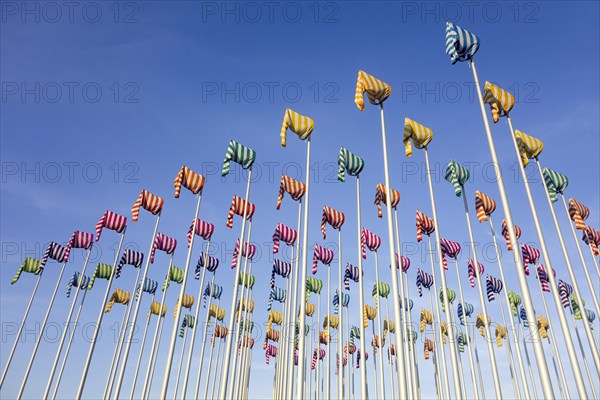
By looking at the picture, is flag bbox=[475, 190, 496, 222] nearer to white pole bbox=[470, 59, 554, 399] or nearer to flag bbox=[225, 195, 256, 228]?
white pole bbox=[470, 59, 554, 399]

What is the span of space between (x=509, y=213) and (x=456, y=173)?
894 centimetres

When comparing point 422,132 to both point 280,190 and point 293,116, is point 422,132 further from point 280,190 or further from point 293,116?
point 280,190

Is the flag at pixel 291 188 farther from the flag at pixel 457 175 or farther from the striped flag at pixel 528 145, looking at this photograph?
the striped flag at pixel 528 145

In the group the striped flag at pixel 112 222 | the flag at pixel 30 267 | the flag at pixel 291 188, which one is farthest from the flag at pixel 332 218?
the flag at pixel 30 267

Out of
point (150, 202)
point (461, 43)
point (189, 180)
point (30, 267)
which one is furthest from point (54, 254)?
point (461, 43)

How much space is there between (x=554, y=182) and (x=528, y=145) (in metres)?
4.19

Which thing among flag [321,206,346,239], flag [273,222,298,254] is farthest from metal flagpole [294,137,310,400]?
flag [273,222,298,254]

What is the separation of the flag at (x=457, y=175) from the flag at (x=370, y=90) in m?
5.47

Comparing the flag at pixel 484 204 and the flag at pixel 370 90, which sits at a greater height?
the flag at pixel 370 90

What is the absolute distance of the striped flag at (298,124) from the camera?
18.0m

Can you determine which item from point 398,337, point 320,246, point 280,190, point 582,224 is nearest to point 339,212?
point 280,190

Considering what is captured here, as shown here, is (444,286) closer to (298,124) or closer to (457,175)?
(457,175)

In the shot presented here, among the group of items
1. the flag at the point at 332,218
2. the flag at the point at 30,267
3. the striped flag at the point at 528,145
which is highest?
the flag at the point at 30,267

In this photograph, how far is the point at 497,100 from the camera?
15094 mm
